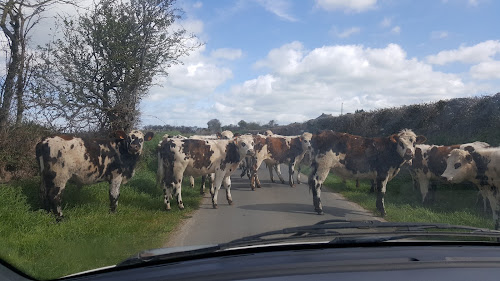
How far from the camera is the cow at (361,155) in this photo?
424 inches

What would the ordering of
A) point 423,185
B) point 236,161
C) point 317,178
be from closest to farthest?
1. point 317,178
2. point 423,185
3. point 236,161

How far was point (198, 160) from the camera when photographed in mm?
11922

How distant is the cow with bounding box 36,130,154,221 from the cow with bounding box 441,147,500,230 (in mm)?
7778

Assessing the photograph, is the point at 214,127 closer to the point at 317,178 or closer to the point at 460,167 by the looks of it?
the point at 317,178

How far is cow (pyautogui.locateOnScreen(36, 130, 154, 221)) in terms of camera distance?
9133 mm

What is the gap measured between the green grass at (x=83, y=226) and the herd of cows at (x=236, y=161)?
1.47 feet

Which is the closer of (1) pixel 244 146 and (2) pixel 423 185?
(2) pixel 423 185

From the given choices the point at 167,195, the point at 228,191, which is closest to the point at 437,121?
the point at 228,191

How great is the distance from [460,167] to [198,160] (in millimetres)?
6740

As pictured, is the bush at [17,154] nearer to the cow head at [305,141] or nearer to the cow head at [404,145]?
the cow head at [404,145]

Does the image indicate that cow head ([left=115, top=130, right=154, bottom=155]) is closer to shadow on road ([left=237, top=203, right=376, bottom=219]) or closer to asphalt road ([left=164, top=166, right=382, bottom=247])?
asphalt road ([left=164, top=166, right=382, bottom=247])

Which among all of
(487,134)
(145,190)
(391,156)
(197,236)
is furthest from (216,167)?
(487,134)

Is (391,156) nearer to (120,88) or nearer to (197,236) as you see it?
(197,236)

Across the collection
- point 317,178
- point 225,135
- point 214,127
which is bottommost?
point 317,178
